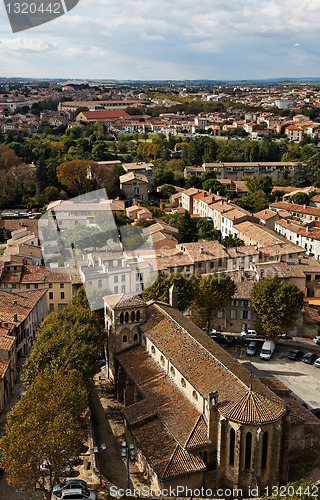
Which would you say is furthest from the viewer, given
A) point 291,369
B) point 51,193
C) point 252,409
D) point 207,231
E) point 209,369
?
point 51,193

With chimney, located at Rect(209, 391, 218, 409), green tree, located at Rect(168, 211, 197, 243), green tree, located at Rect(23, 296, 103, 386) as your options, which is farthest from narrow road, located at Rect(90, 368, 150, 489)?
green tree, located at Rect(168, 211, 197, 243)

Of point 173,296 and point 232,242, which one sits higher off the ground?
point 173,296

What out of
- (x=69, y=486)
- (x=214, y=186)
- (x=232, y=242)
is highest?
(x=214, y=186)

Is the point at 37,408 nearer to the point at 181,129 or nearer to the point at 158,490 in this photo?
the point at 158,490

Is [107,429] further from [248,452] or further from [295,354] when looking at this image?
[295,354]

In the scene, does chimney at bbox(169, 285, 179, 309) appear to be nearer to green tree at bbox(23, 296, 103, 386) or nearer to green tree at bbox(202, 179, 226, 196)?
green tree at bbox(23, 296, 103, 386)

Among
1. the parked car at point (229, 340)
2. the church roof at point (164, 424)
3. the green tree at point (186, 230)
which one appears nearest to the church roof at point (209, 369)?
the church roof at point (164, 424)

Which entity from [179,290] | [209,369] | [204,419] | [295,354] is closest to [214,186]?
[179,290]

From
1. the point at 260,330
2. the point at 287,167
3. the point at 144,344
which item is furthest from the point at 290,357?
Answer: the point at 287,167
